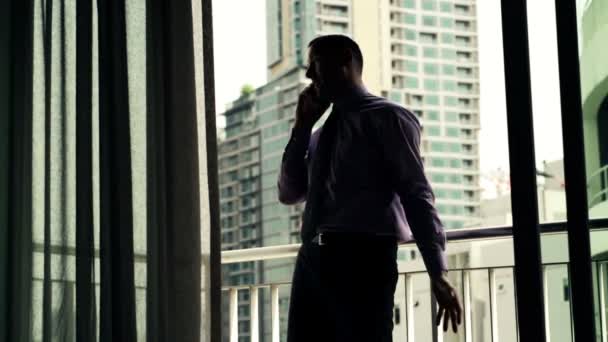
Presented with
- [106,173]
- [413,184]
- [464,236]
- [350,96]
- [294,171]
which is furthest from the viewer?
[106,173]

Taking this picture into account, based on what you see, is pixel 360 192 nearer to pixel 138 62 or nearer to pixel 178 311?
pixel 178 311

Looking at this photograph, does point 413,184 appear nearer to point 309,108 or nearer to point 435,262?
point 435,262

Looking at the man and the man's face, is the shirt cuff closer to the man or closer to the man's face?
the man

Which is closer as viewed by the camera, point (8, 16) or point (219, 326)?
point (219, 326)

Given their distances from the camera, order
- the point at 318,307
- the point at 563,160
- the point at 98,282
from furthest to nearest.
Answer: the point at 98,282 → the point at 318,307 → the point at 563,160

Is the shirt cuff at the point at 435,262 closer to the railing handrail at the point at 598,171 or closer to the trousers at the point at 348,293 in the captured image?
the trousers at the point at 348,293

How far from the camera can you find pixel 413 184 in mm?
1985

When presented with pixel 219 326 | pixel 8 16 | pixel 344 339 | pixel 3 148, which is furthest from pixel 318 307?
pixel 8 16

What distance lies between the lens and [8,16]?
2932 millimetres

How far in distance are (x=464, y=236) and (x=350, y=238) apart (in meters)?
0.54

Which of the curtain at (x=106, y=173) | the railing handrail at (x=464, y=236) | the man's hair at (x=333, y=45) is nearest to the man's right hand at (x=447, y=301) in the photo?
the railing handrail at (x=464, y=236)

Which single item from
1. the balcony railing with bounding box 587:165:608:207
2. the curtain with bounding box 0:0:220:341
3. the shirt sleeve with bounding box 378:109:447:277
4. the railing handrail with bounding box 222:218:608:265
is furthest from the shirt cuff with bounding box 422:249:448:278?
the curtain with bounding box 0:0:220:341

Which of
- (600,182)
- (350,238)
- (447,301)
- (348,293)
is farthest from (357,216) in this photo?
(600,182)

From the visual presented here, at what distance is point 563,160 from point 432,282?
390 mm
